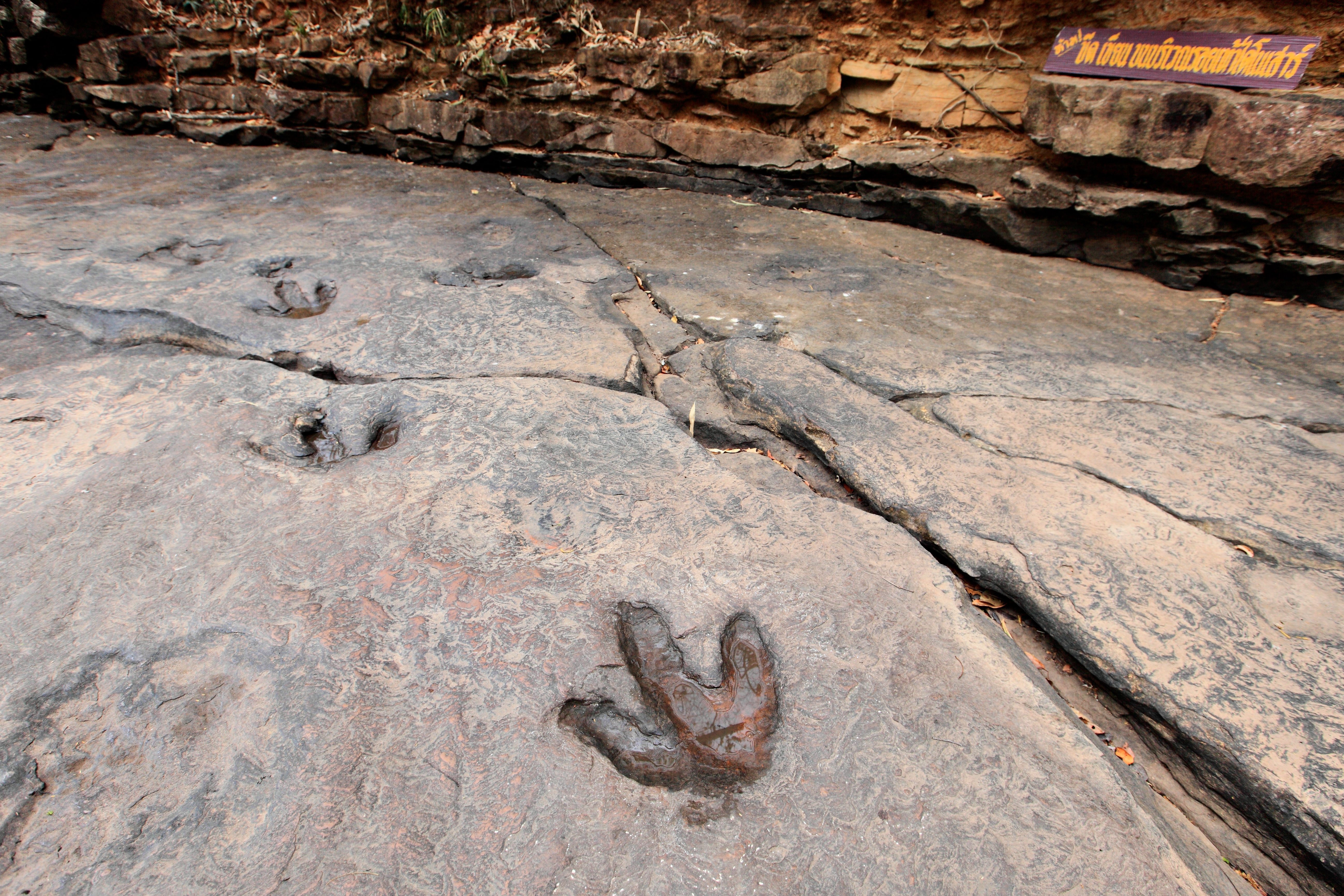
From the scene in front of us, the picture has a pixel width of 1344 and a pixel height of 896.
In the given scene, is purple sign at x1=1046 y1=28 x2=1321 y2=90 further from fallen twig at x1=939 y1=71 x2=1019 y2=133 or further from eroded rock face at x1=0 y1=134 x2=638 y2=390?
eroded rock face at x1=0 y1=134 x2=638 y2=390

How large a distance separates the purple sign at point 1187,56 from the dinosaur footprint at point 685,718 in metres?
2.99

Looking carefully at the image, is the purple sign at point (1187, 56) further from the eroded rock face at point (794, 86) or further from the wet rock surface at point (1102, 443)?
the eroded rock face at point (794, 86)

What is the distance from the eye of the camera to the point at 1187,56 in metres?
2.66

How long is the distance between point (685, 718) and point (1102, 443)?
1.33 metres

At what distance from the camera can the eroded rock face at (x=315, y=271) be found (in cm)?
194

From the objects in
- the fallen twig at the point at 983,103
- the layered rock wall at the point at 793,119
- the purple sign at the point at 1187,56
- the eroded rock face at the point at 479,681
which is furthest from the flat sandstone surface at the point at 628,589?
the fallen twig at the point at 983,103

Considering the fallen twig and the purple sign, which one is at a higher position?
the purple sign

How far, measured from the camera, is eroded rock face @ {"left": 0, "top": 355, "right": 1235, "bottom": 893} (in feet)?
2.87

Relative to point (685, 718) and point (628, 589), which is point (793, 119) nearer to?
point (628, 589)

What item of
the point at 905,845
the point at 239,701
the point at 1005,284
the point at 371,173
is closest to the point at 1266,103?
the point at 1005,284

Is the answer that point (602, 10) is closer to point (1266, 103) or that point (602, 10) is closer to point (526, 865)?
point (1266, 103)

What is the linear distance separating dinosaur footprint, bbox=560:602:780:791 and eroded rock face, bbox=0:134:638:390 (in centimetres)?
92

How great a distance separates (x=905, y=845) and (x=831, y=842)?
10cm

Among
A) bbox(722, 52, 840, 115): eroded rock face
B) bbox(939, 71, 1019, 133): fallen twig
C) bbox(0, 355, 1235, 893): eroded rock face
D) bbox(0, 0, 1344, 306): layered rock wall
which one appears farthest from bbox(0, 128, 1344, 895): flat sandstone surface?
bbox(722, 52, 840, 115): eroded rock face
